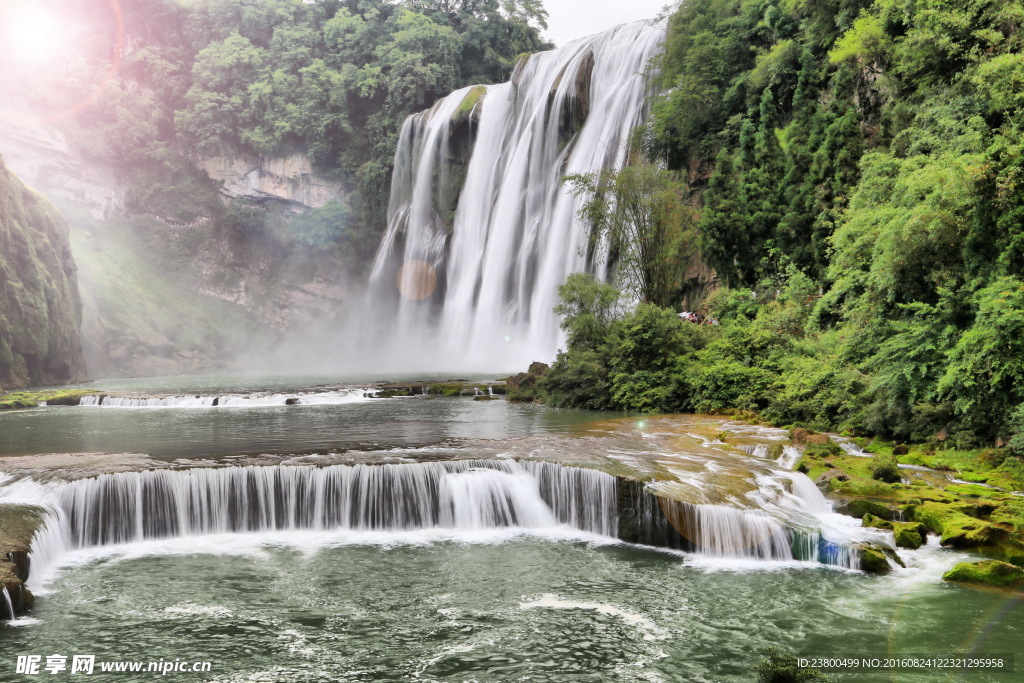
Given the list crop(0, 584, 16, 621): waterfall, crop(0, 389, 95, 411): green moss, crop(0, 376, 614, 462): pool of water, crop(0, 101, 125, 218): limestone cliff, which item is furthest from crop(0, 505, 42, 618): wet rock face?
crop(0, 101, 125, 218): limestone cliff

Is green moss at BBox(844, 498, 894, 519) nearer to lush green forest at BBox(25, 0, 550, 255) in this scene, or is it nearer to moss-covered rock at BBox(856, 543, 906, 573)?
moss-covered rock at BBox(856, 543, 906, 573)

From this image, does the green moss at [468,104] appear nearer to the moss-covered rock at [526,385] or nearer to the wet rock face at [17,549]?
the moss-covered rock at [526,385]

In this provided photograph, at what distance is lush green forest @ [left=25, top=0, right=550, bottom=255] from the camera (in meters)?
52.8

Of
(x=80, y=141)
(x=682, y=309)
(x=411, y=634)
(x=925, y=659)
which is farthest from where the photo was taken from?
(x=80, y=141)

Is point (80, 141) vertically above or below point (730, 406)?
above

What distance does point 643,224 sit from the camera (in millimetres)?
25062

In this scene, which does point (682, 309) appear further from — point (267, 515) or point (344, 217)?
point (344, 217)

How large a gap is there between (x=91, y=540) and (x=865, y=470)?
1212cm

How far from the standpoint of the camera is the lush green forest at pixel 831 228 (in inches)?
475

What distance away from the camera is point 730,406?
19172 millimetres

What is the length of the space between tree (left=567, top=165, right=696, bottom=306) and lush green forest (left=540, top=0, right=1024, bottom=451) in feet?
0.32

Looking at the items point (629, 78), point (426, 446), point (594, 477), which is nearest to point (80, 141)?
point (629, 78)

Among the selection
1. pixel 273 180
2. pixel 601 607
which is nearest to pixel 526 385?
pixel 601 607

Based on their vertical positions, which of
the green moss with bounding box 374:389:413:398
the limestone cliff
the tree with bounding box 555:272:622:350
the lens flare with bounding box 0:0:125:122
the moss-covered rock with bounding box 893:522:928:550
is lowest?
the moss-covered rock with bounding box 893:522:928:550
